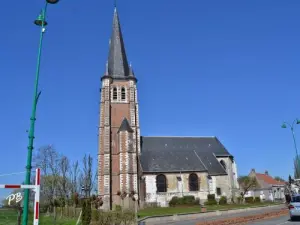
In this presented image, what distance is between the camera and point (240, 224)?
1623cm

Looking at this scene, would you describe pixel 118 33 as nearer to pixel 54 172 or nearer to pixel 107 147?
pixel 107 147

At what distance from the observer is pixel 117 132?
46.0 m

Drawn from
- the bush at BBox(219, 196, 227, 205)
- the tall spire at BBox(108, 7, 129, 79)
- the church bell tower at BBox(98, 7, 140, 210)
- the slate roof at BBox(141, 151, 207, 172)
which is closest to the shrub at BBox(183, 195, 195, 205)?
the bush at BBox(219, 196, 227, 205)

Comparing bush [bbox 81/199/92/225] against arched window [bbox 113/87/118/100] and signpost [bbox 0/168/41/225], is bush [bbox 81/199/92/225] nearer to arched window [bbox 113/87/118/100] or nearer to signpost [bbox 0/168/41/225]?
signpost [bbox 0/168/41/225]

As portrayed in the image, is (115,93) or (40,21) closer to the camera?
(40,21)

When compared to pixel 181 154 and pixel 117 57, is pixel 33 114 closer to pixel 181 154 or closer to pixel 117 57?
pixel 181 154

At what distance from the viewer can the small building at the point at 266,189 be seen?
62688 mm

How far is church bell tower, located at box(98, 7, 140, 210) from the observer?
4259cm

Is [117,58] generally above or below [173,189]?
above

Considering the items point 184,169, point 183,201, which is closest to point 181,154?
point 184,169

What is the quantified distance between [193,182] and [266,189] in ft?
81.1

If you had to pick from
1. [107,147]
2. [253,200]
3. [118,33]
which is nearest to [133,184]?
[107,147]

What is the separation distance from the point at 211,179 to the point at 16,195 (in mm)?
42959

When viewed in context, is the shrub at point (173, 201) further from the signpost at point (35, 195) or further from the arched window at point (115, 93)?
the signpost at point (35, 195)
